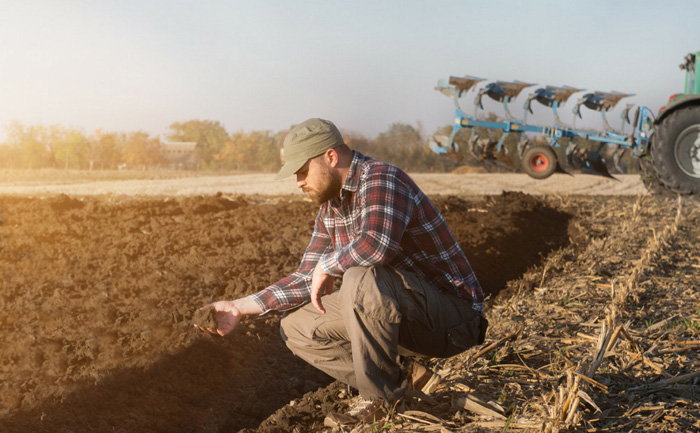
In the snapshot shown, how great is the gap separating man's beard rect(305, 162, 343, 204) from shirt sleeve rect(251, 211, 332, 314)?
0.71ft

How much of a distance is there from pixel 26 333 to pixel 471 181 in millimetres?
10111

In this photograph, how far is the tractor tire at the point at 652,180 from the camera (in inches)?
332

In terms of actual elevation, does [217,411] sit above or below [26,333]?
below

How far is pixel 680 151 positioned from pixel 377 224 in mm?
7050

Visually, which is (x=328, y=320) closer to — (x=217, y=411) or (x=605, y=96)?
(x=217, y=411)

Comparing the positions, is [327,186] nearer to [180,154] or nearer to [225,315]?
[225,315]

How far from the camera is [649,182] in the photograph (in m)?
9.12

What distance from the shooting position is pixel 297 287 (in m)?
2.58

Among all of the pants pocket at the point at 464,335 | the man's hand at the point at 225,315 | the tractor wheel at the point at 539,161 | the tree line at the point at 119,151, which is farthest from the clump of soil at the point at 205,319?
the tree line at the point at 119,151

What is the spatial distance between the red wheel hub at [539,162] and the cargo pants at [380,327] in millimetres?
8267

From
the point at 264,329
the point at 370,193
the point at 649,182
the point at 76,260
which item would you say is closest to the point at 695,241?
the point at 649,182

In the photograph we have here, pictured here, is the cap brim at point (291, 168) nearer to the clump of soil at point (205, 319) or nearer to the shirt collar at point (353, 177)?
the shirt collar at point (353, 177)

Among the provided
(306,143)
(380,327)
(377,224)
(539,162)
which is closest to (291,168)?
(306,143)

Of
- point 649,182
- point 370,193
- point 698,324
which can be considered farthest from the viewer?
point 649,182
